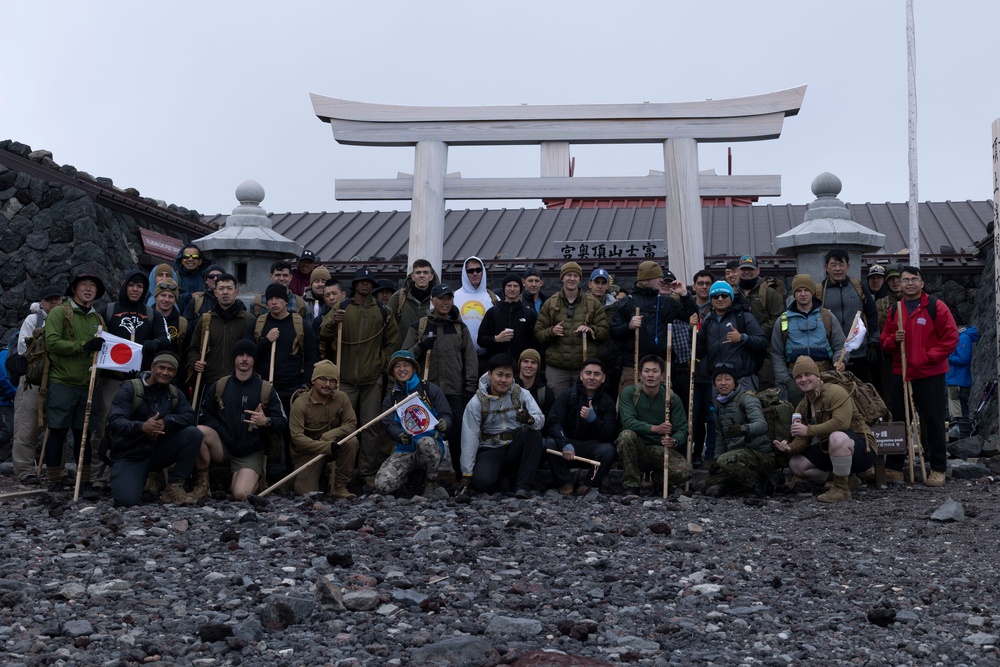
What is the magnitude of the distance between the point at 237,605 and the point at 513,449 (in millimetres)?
3767

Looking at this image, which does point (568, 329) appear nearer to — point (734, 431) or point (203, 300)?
point (734, 431)

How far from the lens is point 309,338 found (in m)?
10.1

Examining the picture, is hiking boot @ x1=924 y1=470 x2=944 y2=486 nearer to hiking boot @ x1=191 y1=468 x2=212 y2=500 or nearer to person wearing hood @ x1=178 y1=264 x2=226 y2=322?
hiking boot @ x1=191 y1=468 x2=212 y2=500

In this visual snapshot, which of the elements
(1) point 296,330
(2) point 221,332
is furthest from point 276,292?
(2) point 221,332

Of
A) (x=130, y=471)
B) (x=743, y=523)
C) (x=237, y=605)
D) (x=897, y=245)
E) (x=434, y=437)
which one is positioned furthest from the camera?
(x=897, y=245)

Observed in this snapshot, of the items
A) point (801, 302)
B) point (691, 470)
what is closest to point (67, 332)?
point (691, 470)

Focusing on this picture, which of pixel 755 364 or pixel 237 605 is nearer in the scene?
pixel 237 605

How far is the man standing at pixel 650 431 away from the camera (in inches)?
372

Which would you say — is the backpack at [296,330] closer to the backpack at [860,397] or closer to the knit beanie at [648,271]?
the knit beanie at [648,271]

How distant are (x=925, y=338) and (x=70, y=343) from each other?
7.79 metres

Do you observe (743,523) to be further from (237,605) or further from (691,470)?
(237,605)

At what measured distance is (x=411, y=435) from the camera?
953 centimetres

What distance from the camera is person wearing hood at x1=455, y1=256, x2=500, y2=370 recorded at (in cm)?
1062

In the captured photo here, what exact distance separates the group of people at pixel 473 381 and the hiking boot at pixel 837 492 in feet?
0.07
